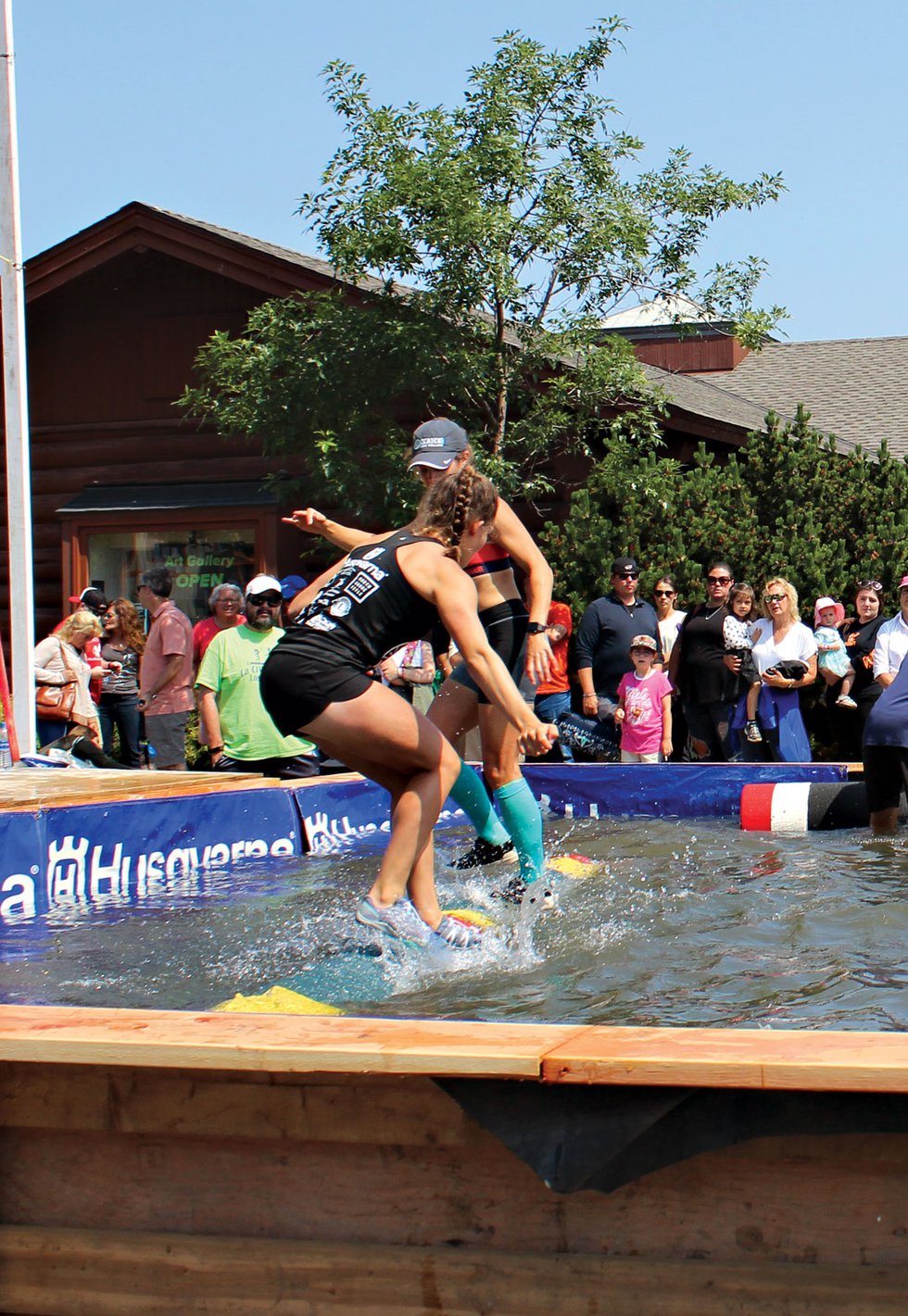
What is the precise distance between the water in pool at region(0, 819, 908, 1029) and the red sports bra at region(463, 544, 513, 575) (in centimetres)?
130

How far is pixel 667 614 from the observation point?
38.9 feet

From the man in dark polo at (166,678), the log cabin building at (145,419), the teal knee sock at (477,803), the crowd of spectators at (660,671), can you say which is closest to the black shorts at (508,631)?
the teal knee sock at (477,803)

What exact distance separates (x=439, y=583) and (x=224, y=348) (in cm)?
1007

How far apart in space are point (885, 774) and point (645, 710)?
2943 mm

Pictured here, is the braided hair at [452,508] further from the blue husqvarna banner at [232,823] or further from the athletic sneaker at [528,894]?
the blue husqvarna banner at [232,823]

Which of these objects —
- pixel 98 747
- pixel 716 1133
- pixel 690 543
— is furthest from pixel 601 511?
pixel 716 1133

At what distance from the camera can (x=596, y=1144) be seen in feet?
8.26

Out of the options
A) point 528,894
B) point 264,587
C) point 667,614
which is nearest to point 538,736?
point 528,894

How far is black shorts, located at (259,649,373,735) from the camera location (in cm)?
461

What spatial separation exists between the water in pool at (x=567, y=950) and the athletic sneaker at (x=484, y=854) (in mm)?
64

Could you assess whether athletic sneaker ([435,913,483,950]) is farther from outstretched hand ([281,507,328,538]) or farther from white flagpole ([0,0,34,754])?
white flagpole ([0,0,34,754])

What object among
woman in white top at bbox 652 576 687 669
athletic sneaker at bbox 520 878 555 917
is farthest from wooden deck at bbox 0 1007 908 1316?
woman in white top at bbox 652 576 687 669

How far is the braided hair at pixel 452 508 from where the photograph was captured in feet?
16.1

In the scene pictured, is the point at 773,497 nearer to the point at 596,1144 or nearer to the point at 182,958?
the point at 182,958
